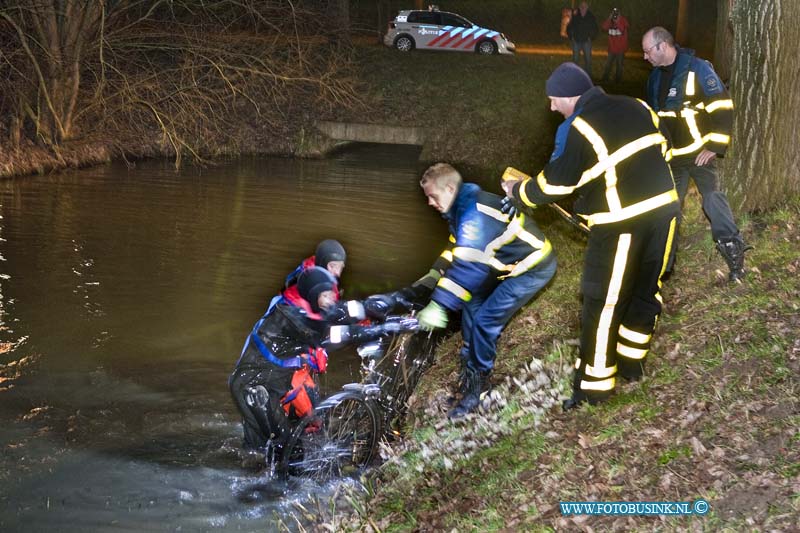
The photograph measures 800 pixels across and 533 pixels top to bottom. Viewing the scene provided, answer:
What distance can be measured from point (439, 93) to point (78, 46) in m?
11.2

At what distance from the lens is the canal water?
6.68 m

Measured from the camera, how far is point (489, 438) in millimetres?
6328

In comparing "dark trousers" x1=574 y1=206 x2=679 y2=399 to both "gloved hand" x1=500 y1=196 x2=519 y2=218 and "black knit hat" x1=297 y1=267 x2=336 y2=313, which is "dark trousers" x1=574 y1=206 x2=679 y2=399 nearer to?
"gloved hand" x1=500 y1=196 x2=519 y2=218

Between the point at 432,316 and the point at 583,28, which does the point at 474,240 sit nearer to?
the point at 432,316

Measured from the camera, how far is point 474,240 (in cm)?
604

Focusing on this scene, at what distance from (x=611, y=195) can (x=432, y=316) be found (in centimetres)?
141

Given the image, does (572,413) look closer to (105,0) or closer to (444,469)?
(444,469)

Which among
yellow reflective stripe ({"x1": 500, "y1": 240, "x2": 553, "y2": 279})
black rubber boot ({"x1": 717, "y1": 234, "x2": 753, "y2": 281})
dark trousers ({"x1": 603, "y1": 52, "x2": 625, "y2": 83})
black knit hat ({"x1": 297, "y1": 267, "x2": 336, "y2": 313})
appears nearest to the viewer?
A: black knit hat ({"x1": 297, "y1": 267, "x2": 336, "y2": 313})

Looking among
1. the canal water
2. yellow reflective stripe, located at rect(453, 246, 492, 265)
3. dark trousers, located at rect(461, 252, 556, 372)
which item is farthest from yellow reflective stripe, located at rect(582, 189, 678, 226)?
the canal water

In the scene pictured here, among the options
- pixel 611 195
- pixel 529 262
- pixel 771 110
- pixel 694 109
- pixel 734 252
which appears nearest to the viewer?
pixel 611 195

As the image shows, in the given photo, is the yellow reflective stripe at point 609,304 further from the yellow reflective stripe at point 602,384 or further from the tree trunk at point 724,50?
the tree trunk at point 724,50

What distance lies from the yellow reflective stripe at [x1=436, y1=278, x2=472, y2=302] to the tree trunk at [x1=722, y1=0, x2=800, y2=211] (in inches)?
138

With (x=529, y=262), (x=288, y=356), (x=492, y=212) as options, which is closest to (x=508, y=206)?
(x=492, y=212)

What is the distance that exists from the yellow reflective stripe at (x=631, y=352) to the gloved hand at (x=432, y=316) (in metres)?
1.19
